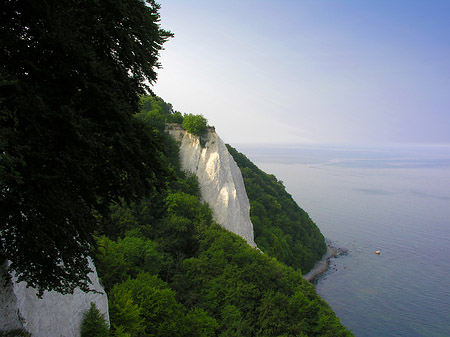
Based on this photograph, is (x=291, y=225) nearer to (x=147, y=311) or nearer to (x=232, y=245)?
(x=232, y=245)

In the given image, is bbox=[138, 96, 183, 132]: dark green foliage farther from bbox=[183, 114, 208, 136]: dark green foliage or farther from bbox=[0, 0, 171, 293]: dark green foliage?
bbox=[0, 0, 171, 293]: dark green foliage

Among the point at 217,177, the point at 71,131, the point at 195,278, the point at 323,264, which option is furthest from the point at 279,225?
the point at 71,131

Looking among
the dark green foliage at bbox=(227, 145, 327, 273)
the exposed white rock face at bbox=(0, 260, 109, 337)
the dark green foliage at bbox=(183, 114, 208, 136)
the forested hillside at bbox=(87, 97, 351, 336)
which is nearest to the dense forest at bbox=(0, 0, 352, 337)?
the exposed white rock face at bbox=(0, 260, 109, 337)

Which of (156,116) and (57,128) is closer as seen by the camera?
(57,128)

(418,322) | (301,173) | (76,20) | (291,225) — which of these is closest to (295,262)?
(291,225)

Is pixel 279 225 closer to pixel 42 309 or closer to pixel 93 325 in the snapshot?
pixel 93 325

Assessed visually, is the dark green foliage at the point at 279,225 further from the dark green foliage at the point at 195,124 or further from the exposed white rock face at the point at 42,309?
the exposed white rock face at the point at 42,309
